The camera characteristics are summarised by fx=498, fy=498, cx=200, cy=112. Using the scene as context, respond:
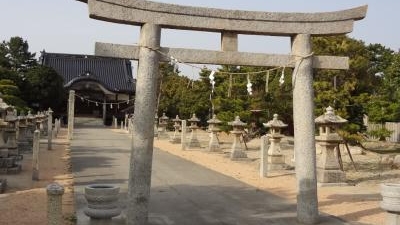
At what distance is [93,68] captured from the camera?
6228cm

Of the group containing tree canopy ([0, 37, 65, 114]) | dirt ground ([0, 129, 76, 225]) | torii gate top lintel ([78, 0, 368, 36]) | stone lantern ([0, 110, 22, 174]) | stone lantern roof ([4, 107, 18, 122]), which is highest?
tree canopy ([0, 37, 65, 114])

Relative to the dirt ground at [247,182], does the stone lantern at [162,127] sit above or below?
above

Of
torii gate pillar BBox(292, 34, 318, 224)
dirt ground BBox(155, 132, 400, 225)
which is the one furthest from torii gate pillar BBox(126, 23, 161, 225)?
dirt ground BBox(155, 132, 400, 225)

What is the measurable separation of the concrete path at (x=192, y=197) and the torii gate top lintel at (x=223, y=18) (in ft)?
10.9

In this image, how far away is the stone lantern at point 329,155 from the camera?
1494 centimetres

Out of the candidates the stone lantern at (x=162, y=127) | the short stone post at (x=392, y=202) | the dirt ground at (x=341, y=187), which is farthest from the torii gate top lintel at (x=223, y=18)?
the stone lantern at (x=162, y=127)

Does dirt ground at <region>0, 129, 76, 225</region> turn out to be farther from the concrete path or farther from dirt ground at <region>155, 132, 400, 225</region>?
dirt ground at <region>155, 132, 400, 225</region>

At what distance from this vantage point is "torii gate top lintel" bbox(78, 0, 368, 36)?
8.06m

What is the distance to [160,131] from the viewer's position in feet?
133

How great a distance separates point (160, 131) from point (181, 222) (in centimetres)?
3187

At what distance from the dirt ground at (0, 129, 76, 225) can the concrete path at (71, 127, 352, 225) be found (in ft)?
0.88

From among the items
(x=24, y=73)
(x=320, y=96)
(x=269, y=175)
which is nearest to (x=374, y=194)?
(x=269, y=175)

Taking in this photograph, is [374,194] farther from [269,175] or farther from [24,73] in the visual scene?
[24,73]

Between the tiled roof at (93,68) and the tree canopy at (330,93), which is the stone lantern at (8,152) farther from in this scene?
the tiled roof at (93,68)
